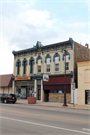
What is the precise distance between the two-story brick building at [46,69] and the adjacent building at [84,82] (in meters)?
1.70

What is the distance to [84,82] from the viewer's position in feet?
78.8

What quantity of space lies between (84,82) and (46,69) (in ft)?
25.1

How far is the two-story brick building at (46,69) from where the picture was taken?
26.6 m

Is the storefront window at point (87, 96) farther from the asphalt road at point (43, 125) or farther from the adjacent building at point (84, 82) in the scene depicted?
the asphalt road at point (43, 125)

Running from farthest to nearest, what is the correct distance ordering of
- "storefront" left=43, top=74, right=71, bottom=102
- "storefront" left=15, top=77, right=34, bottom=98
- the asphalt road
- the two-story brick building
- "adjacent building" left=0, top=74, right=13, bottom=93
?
"adjacent building" left=0, top=74, right=13, bottom=93 < "storefront" left=15, top=77, right=34, bottom=98 < the two-story brick building < "storefront" left=43, top=74, right=71, bottom=102 < the asphalt road

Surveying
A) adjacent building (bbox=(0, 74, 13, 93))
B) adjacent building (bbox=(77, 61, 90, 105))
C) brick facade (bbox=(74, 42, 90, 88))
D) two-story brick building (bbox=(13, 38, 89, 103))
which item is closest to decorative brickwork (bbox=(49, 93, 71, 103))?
two-story brick building (bbox=(13, 38, 89, 103))

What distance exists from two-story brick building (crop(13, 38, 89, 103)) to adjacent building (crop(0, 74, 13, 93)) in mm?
980

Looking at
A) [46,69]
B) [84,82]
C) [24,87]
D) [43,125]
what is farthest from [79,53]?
[43,125]

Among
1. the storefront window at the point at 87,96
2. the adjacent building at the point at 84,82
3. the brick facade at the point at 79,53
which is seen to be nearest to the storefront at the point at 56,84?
A: the brick facade at the point at 79,53

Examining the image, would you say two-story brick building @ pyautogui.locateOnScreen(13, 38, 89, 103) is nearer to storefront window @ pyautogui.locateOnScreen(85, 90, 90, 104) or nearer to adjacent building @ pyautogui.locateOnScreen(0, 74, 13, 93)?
adjacent building @ pyautogui.locateOnScreen(0, 74, 13, 93)

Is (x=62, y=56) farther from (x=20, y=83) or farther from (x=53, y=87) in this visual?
(x=20, y=83)

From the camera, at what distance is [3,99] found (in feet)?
85.4

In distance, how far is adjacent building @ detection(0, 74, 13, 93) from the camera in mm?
34375

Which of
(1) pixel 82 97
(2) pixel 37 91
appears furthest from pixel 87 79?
(2) pixel 37 91
